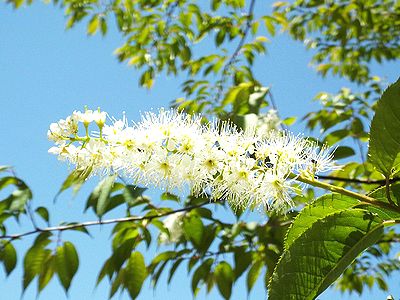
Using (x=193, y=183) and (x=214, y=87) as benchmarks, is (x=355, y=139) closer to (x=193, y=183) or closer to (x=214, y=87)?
(x=214, y=87)

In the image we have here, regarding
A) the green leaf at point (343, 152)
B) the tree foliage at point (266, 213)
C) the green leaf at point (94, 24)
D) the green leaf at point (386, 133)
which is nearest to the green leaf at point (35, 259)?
the tree foliage at point (266, 213)

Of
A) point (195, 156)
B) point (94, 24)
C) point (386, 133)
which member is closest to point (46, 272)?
point (195, 156)

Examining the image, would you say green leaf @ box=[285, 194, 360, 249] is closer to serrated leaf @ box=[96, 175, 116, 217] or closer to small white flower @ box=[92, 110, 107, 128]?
small white flower @ box=[92, 110, 107, 128]

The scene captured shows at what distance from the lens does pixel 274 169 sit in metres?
1.09

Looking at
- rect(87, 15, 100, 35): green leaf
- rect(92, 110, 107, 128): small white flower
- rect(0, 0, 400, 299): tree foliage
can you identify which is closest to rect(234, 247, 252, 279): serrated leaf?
rect(0, 0, 400, 299): tree foliage

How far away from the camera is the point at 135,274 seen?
186 centimetres

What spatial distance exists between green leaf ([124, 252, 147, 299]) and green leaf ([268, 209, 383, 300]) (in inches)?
41.9

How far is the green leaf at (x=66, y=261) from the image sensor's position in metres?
1.84

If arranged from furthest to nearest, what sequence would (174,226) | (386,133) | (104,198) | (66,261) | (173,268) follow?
(173,268) < (174,226) < (66,261) < (104,198) < (386,133)

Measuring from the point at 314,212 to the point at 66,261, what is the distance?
4.00 feet

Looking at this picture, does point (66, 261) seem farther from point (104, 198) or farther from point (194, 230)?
point (194, 230)

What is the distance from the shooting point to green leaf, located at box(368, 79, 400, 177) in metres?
0.84

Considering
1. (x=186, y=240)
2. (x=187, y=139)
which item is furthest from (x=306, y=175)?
(x=186, y=240)

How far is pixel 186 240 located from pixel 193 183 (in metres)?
0.98
